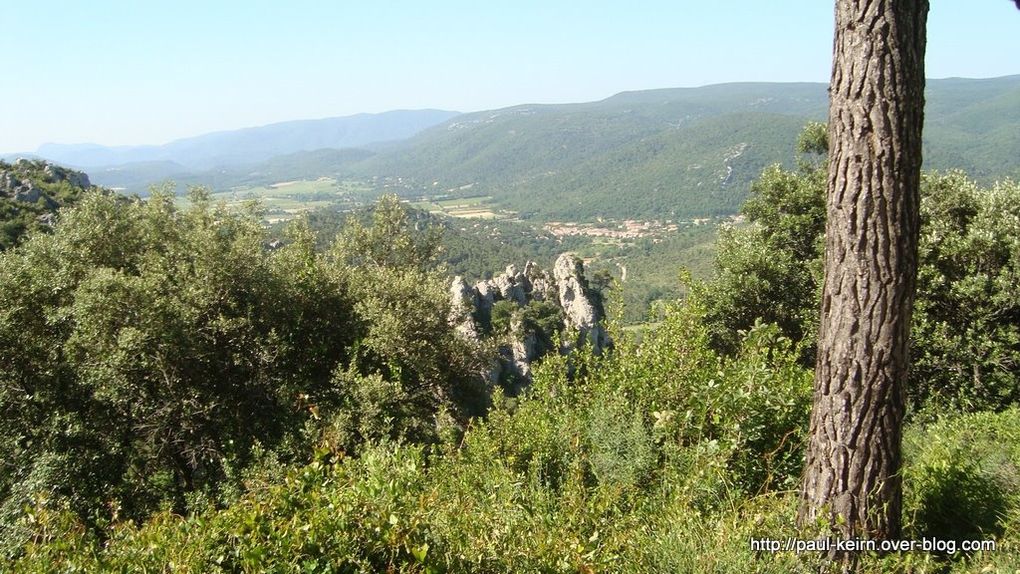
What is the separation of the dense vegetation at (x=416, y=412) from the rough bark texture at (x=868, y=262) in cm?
48

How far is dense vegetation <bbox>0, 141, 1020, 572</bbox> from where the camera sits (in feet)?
11.4

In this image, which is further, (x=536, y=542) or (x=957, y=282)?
(x=957, y=282)

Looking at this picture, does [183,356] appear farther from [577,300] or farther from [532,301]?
[577,300]

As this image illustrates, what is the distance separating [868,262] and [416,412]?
1063 cm

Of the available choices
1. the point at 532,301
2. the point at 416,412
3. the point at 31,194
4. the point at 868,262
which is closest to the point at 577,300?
the point at 532,301

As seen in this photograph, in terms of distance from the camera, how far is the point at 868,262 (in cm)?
361

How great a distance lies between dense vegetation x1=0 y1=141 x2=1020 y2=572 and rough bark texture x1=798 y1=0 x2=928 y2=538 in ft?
1.57

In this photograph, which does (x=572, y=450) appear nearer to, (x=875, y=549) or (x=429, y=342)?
(x=875, y=549)

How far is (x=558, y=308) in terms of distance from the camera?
5178cm

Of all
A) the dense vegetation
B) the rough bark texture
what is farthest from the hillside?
the rough bark texture

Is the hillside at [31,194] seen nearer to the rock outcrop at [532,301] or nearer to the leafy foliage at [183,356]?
the leafy foliage at [183,356]

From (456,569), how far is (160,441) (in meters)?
9.68

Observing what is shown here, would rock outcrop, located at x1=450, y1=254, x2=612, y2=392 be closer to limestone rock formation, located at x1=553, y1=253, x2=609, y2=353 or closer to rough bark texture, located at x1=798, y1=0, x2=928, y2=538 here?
limestone rock formation, located at x1=553, y1=253, x2=609, y2=353

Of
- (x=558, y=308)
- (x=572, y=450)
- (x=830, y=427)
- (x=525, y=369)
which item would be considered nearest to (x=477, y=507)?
(x=572, y=450)
